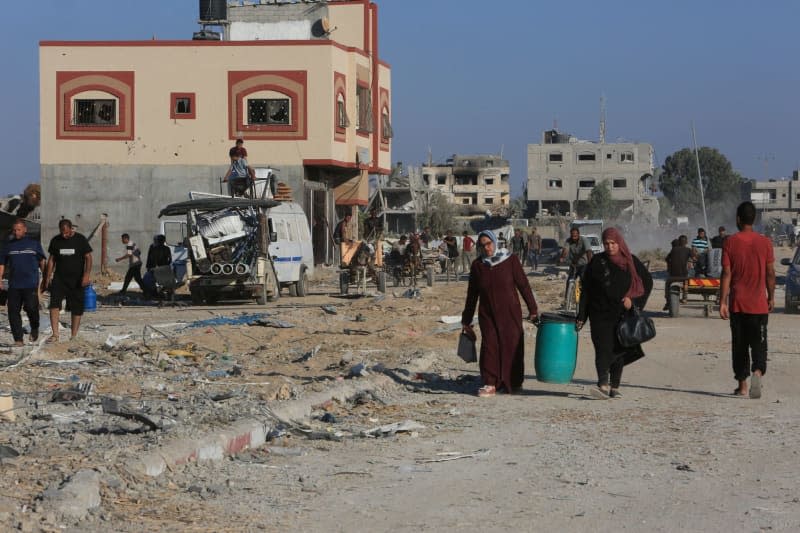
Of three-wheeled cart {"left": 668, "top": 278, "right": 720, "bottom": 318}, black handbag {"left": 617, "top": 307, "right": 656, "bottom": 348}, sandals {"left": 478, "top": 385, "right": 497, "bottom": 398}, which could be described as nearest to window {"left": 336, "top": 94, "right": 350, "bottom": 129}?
three-wheeled cart {"left": 668, "top": 278, "right": 720, "bottom": 318}

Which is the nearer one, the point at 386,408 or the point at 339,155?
the point at 386,408

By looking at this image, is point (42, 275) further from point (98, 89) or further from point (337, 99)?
point (337, 99)

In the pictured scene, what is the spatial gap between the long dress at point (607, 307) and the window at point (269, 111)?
37590 millimetres

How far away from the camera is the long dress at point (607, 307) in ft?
42.5

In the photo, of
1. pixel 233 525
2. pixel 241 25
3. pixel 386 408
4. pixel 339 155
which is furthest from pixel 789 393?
pixel 241 25

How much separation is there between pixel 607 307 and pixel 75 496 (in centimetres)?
704

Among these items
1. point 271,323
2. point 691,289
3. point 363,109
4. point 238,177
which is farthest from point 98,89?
point 691,289

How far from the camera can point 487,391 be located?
13195 millimetres

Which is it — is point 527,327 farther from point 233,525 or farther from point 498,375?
point 233,525

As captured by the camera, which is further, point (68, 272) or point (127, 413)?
point (68, 272)

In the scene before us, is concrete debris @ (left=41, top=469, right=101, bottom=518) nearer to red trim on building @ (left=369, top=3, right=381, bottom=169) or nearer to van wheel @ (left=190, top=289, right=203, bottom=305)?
van wheel @ (left=190, top=289, right=203, bottom=305)

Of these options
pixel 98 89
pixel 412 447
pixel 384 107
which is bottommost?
pixel 412 447

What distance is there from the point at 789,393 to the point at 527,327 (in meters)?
8.75

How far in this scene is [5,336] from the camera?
1877 centimetres
